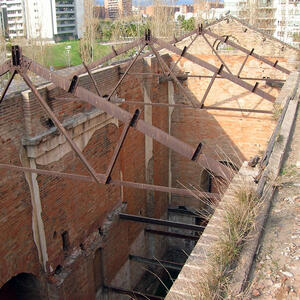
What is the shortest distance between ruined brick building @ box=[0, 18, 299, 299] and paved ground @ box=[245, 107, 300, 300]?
701 mm

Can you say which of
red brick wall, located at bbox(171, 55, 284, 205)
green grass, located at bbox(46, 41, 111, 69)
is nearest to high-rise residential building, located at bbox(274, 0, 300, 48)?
green grass, located at bbox(46, 41, 111, 69)

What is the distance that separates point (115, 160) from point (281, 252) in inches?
89.6

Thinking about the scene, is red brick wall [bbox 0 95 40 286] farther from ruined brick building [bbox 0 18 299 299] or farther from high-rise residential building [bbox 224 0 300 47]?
high-rise residential building [bbox 224 0 300 47]

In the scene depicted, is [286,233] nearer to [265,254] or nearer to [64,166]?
[265,254]

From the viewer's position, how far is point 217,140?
13.9 metres

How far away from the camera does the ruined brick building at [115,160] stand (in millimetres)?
6465

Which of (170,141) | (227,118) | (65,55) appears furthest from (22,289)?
(65,55)

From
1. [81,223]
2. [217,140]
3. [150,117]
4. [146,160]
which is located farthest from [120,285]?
[217,140]

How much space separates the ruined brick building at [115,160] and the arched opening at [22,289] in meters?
0.02

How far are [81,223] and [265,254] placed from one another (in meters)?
5.64

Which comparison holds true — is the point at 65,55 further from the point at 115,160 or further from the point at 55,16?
the point at 115,160

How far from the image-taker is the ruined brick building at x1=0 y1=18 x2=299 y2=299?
21.2ft

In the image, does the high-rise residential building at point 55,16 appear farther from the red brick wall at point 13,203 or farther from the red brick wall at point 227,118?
the red brick wall at point 13,203

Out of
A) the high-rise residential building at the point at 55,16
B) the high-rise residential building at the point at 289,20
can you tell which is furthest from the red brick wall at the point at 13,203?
the high-rise residential building at the point at 55,16
